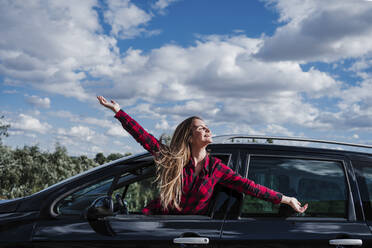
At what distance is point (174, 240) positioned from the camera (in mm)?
2869

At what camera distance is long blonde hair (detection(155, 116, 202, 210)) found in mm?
3135

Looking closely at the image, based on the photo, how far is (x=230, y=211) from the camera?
3004 millimetres

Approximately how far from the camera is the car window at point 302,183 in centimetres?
305

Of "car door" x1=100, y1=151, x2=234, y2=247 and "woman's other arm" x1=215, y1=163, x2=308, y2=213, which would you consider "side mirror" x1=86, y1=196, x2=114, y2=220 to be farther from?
"woman's other arm" x1=215, y1=163, x2=308, y2=213

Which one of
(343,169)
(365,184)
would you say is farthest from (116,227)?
(365,184)

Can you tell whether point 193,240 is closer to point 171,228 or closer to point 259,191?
point 171,228

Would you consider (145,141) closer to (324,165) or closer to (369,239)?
(324,165)

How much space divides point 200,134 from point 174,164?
341mm

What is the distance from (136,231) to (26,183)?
1109 cm

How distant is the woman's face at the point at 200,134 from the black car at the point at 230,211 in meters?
0.10

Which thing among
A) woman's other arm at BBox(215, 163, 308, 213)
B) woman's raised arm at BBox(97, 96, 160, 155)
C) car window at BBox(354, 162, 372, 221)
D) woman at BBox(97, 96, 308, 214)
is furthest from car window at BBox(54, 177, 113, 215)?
car window at BBox(354, 162, 372, 221)

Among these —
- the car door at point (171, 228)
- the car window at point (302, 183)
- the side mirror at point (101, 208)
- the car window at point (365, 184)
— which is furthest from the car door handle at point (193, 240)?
the car window at point (365, 184)

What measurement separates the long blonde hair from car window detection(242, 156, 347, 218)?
0.55 metres

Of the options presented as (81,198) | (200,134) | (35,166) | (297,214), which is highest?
(35,166)
